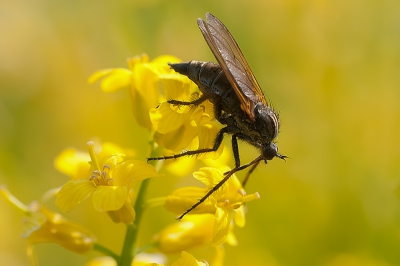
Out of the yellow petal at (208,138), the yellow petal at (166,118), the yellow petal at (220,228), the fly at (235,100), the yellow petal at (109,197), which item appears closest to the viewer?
the yellow petal at (109,197)

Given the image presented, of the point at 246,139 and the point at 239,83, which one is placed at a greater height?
the point at 239,83

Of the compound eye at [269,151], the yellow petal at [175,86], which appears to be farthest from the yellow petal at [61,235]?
the compound eye at [269,151]

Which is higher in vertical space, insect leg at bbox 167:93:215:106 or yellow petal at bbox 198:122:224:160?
insect leg at bbox 167:93:215:106

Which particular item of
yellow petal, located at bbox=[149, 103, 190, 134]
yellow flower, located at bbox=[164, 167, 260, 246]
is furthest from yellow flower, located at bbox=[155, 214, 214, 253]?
yellow petal, located at bbox=[149, 103, 190, 134]

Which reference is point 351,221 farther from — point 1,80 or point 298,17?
point 1,80

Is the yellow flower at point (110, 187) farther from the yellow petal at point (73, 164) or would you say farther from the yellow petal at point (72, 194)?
the yellow petal at point (73, 164)

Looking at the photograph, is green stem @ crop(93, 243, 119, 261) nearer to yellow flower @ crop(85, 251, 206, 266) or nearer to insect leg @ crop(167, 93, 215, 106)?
yellow flower @ crop(85, 251, 206, 266)

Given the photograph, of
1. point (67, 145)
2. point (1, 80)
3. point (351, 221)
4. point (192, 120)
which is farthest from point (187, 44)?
point (192, 120)
